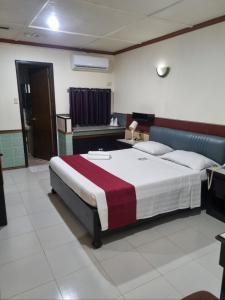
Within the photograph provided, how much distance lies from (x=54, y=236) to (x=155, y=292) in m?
1.23

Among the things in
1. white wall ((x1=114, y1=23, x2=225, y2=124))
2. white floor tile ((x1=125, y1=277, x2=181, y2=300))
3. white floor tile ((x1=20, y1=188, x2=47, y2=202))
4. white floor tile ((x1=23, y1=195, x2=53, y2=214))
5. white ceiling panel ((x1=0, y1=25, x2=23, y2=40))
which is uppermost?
white ceiling panel ((x1=0, y1=25, x2=23, y2=40))

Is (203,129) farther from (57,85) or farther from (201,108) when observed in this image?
(57,85)

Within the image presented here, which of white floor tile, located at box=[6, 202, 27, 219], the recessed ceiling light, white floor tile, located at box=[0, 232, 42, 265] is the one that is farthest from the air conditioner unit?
white floor tile, located at box=[0, 232, 42, 265]

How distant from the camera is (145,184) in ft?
8.02

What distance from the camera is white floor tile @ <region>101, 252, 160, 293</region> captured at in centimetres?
186

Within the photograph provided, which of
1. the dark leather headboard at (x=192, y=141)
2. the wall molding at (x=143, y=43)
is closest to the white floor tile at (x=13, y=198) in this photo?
the dark leather headboard at (x=192, y=141)

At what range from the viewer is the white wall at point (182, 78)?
10.3ft

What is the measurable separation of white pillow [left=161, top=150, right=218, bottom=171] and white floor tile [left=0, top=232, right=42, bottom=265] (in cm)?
206

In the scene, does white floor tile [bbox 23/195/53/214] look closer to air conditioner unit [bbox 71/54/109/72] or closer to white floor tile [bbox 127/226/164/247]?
white floor tile [bbox 127/226/164/247]

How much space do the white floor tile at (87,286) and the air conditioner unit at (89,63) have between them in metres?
4.12

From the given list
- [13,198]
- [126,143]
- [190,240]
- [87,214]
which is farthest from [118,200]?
[126,143]

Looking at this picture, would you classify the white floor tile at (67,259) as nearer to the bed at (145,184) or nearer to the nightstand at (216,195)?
the bed at (145,184)

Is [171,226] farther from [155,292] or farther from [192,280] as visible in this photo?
[155,292]

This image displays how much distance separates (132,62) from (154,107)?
1.21 metres
